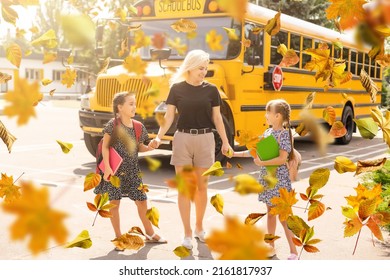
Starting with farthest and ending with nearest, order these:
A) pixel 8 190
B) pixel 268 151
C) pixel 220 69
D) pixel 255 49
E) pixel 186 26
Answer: pixel 255 49, pixel 220 69, pixel 268 151, pixel 8 190, pixel 186 26

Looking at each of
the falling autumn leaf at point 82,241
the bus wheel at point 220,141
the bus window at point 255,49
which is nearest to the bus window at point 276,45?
the bus window at point 255,49

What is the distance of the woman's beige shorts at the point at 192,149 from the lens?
4129mm

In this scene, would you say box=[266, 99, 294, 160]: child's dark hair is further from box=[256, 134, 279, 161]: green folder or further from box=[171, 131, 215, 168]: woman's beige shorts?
box=[171, 131, 215, 168]: woman's beige shorts

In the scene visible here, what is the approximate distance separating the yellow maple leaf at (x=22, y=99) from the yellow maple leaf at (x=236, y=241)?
0.88 feet

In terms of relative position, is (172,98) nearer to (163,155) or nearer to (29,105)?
(29,105)

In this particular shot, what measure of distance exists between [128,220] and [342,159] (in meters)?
3.63

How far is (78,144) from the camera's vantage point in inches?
466

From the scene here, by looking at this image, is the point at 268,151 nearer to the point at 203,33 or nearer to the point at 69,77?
the point at 69,77

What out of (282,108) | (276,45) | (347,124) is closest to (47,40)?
(282,108)

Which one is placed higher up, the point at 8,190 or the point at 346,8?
the point at 346,8

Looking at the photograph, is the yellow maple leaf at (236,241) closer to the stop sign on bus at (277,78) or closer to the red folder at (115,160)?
the red folder at (115,160)

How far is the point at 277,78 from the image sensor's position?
8.84 meters

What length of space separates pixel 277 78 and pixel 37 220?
849cm
